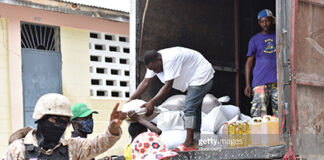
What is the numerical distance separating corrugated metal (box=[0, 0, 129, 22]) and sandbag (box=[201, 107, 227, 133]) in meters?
3.34

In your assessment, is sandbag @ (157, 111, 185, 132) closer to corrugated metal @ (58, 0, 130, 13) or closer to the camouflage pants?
the camouflage pants

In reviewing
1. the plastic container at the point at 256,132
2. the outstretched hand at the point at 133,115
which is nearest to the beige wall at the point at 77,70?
the outstretched hand at the point at 133,115

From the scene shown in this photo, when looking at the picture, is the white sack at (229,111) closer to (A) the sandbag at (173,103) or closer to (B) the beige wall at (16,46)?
(A) the sandbag at (173,103)

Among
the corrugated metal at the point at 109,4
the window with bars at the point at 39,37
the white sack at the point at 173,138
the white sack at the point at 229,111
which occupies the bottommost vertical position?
the white sack at the point at 173,138

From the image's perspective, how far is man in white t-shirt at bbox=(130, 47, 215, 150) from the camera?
4762mm

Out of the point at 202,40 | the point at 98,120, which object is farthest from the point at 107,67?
the point at 202,40

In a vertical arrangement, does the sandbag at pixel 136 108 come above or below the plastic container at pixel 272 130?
above

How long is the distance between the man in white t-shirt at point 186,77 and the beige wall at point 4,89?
282 centimetres

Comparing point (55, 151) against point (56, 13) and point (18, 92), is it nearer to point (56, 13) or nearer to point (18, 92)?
point (18, 92)

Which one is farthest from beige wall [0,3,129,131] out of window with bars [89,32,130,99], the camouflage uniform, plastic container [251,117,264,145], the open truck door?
the camouflage uniform

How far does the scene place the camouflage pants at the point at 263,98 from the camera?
17.6ft

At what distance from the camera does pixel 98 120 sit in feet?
27.2

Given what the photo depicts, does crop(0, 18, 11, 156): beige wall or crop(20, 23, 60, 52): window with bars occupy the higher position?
crop(20, 23, 60, 52): window with bars

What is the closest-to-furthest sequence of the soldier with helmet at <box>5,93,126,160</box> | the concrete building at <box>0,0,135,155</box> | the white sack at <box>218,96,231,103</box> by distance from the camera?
the soldier with helmet at <box>5,93,126,160</box> → the white sack at <box>218,96,231,103</box> → the concrete building at <box>0,0,135,155</box>
